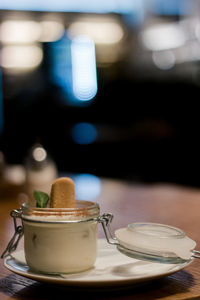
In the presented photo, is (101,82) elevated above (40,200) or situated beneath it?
elevated above

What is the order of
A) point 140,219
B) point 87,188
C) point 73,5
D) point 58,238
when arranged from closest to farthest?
point 58,238, point 140,219, point 87,188, point 73,5

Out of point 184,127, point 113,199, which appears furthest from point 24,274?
point 184,127


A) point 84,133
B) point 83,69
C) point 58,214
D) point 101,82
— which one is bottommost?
point 58,214

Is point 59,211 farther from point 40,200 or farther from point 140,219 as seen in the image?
point 140,219

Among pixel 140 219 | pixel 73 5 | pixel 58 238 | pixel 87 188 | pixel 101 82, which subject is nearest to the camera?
pixel 58 238

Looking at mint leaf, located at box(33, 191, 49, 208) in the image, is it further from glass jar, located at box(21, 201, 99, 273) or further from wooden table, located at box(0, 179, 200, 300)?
wooden table, located at box(0, 179, 200, 300)

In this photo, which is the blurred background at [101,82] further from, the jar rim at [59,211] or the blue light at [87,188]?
the jar rim at [59,211]

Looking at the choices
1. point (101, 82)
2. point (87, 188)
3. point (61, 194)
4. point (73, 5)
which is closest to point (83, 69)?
point (101, 82)

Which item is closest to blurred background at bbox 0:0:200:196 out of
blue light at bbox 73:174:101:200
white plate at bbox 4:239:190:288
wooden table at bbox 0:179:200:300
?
blue light at bbox 73:174:101:200
